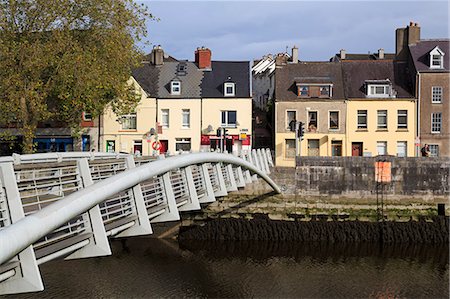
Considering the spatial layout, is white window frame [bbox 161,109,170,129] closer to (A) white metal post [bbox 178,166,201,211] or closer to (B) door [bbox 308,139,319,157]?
(B) door [bbox 308,139,319,157]

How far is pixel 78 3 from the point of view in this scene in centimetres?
2586

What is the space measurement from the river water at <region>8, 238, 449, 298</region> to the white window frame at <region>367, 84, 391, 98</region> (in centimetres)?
1445

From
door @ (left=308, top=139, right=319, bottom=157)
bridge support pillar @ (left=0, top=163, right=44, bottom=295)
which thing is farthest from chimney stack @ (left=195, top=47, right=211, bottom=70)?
bridge support pillar @ (left=0, top=163, right=44, bottom=295)

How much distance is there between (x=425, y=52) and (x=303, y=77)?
766cm

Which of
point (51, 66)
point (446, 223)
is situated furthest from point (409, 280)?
point (51, 66)

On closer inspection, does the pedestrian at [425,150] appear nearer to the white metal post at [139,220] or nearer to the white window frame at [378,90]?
the white window frame at [378,90]

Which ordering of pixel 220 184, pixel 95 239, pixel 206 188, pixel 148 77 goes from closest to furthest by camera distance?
pixel 95 239
pixel 206 188
pixel 220 184
pixel 148 77

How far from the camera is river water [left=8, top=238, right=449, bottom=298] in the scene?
55.8 feet

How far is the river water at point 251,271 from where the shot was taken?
17000 mm

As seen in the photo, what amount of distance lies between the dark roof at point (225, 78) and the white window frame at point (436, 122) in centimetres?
1100

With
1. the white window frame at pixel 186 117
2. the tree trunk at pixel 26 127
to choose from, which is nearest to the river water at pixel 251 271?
the tree trunk at pixel 26 127

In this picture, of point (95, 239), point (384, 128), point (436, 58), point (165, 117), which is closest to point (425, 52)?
point (436, 58)

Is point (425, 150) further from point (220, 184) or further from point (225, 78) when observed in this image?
point (220, 184)

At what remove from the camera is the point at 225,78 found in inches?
1484
